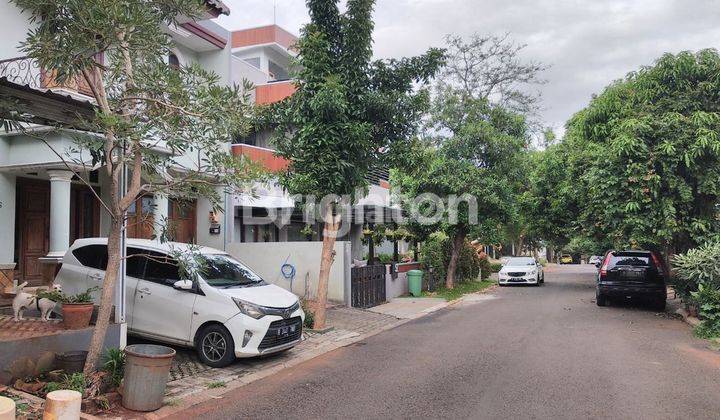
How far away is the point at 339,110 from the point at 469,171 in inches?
387

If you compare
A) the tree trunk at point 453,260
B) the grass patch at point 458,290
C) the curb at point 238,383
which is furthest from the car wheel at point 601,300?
the curb at point 238,383

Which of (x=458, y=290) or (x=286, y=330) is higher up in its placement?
(x=286, y=330)

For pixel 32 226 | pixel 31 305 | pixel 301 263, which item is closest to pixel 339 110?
pixel 301 263

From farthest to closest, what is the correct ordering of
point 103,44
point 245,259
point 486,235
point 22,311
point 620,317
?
point 486,235, point 245,259, point 620,317, point 22,311, point 103,44

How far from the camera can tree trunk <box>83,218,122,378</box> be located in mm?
6066

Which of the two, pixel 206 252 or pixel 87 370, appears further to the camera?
pixel 206 252

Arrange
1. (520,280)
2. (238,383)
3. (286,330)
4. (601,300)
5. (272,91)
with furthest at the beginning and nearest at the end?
(520,280)
(272,91)
(601,300)
(286,330)
(238,383)

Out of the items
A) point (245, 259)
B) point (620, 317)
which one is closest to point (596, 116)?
point (620, 317)

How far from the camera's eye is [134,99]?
6.32m

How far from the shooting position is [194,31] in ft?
46.3

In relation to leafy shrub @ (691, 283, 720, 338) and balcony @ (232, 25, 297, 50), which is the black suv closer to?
leafy shrub @ (691, 283, 720, 338)

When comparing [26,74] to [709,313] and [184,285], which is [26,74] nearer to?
[184,285]

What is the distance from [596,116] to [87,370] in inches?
593

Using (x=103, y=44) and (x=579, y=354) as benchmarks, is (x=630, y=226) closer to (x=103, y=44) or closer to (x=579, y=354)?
(x=579, y=354)
